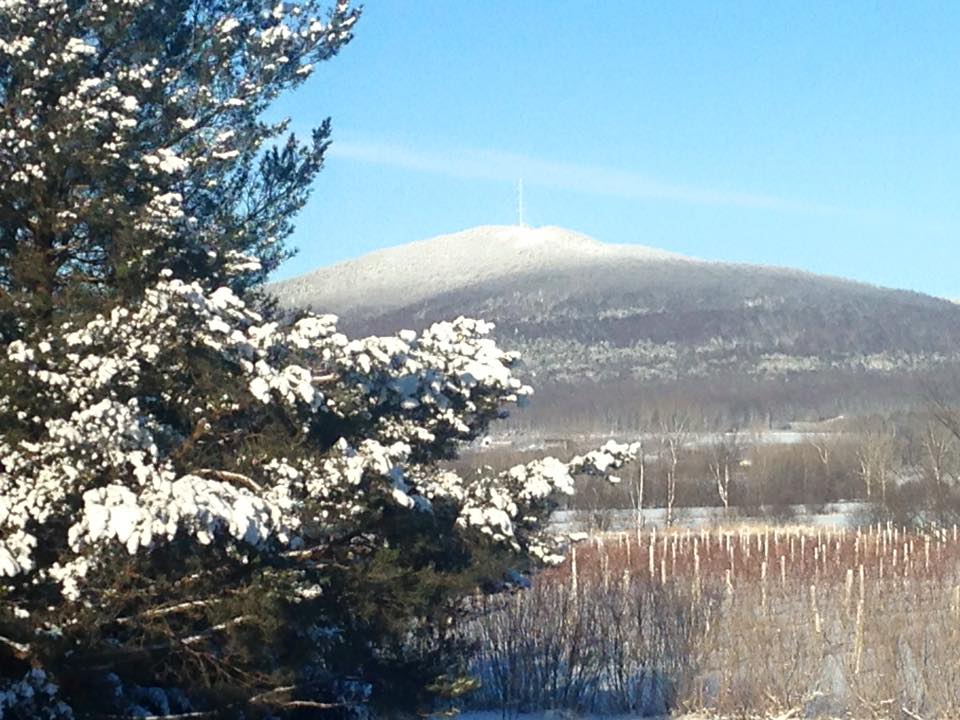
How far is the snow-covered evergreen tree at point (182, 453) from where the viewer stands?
6.71 metres

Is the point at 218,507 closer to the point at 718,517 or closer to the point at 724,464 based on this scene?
the point at 718,517

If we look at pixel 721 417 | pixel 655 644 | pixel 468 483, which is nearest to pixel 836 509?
pixel 721 417

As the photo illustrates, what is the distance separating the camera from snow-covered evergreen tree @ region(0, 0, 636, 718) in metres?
6.71

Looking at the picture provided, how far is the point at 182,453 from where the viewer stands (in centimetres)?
725

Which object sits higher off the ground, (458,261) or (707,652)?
(458,261)

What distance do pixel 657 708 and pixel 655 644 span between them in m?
0.77

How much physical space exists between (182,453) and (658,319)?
374ft

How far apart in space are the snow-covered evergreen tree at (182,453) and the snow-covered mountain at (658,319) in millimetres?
66484

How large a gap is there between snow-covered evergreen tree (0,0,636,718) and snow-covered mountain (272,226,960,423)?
6648 cm

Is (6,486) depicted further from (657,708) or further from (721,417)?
(721,417)

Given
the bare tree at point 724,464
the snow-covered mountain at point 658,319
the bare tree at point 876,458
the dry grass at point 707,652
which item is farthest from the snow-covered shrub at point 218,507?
the snow-covered mountain at point 658,319

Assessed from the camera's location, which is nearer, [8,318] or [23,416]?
[23,416]

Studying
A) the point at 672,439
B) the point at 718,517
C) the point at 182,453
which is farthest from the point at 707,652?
the point at 672,439

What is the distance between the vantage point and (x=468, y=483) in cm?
900
